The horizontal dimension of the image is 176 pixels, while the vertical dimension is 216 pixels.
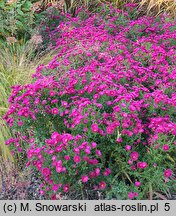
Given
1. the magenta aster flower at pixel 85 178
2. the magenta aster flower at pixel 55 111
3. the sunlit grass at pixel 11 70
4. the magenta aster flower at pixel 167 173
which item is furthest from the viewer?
the sunlit grass at pixel 11 70

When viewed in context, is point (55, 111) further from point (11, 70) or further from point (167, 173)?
point (11, 70)

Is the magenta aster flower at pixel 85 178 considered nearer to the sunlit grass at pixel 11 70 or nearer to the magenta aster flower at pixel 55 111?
the magenta aster flower at pixel 55 111

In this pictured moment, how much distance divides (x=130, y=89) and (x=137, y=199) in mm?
1218

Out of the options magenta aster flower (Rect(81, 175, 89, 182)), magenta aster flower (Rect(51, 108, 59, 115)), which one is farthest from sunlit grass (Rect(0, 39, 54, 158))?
magenta aster flower (Rect(81, 175, 89, 182))

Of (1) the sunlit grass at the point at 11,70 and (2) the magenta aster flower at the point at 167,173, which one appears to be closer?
(2) the magenta aster flower at the point at 167,173

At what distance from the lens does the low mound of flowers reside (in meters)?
2.50

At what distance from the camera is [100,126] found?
8.91 feet

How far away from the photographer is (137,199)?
2.58 metres

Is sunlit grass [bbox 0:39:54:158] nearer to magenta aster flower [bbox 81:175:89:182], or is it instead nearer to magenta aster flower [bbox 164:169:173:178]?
magenta aster flower [bbox 81:175:89:182]

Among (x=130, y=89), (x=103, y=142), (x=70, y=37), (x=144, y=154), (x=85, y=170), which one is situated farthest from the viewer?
(x=70, y=37)

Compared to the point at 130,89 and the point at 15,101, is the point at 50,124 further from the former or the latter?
the point at 130,89

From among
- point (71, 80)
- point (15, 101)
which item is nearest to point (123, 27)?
point (71, 80)

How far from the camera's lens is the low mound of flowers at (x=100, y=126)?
2500 mm

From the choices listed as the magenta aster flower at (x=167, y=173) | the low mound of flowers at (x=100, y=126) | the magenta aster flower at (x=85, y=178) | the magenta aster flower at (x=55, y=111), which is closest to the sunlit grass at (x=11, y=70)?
the low mound of flowers at (x=100, y=126)
